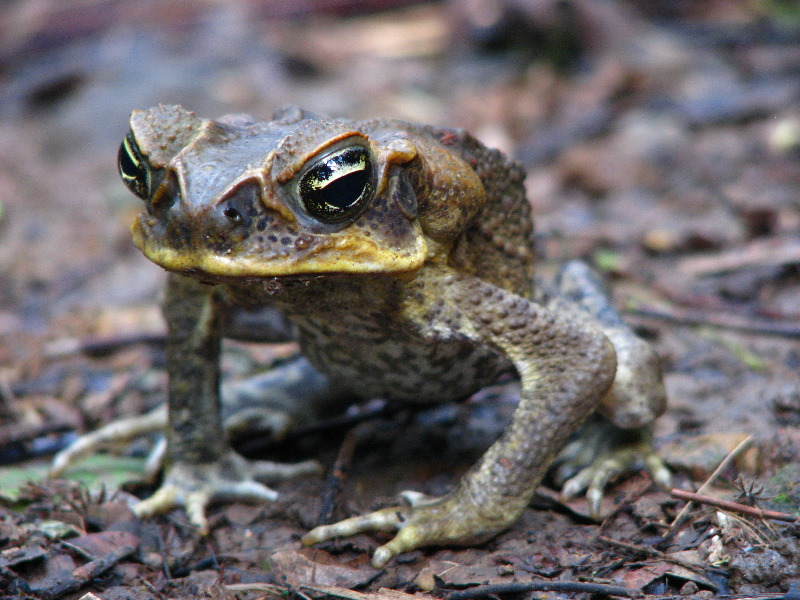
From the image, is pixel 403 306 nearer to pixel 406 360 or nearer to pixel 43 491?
pixel 406 360

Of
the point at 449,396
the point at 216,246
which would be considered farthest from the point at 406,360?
the point at 216,246

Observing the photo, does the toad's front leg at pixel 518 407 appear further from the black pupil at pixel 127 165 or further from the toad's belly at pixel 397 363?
the black pupil at pixel 127 165

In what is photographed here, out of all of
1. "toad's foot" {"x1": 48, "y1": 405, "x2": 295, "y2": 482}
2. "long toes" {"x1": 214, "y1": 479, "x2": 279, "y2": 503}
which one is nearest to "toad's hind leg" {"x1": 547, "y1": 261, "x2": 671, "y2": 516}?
"long toes" {"x1": 214, "y1": 479, "x2": 279, "y2": 503}

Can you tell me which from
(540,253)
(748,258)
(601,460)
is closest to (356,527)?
(601,460)

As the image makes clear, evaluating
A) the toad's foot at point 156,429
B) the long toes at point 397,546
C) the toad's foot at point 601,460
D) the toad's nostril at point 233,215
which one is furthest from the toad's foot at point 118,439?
the toad's foot at point 601,460

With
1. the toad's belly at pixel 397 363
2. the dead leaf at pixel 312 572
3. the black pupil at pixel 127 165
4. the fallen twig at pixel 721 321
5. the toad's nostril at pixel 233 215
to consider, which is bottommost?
the dead leaf at pixel 312 572

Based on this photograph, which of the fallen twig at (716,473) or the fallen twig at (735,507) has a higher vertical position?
the fallen twig at (735,507)
